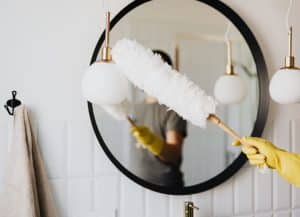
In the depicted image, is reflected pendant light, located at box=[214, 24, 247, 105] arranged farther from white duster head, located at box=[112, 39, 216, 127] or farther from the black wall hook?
the black wall hook

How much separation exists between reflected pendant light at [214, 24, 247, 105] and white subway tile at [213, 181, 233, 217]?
0.82ft

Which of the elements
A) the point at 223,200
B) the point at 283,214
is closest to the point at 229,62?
the point at 223,200

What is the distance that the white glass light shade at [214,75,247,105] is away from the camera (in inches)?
45.3

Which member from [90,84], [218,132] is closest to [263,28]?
[218,132]

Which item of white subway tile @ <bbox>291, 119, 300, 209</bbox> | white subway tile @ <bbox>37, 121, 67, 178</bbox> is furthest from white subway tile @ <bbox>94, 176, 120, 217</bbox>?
white subway tile @ <bbox>291, 119, 300, 209</bbox>

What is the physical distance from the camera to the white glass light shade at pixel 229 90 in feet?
3.77

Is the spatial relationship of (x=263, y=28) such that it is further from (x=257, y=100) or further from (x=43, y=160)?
(x=43, y=160)

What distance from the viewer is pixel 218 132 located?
45.3 inches

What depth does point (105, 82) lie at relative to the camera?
85cm

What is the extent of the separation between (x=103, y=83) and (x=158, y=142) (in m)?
0.31

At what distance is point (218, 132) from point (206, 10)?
36cm

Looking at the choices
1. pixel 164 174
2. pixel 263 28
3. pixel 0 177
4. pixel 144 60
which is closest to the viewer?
pixel 144 60

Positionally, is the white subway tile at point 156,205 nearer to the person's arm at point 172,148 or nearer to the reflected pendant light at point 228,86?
the person's arm at point 172,148

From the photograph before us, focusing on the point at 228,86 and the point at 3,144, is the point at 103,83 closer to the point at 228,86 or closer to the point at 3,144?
the point at 3,144
